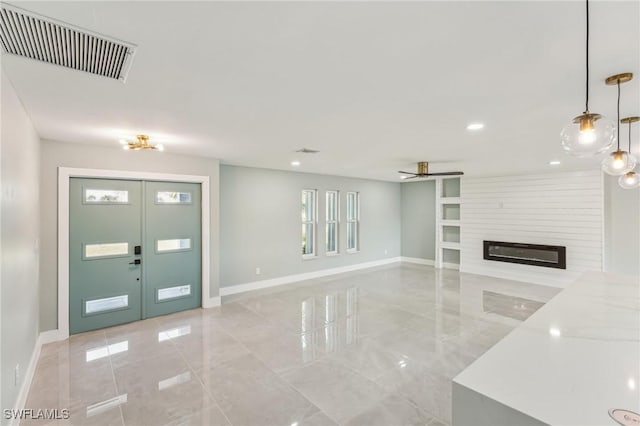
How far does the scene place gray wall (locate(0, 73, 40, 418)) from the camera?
2045mm

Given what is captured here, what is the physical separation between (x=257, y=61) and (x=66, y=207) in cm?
377

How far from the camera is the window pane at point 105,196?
418 cm

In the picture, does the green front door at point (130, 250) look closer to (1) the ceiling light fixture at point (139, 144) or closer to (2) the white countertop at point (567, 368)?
(1) the ceiling light fixture at point (139, 144)

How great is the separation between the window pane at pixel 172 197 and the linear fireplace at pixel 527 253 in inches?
274

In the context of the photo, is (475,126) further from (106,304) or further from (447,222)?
(447,222)

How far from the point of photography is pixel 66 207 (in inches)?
156

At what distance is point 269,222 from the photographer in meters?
6.54

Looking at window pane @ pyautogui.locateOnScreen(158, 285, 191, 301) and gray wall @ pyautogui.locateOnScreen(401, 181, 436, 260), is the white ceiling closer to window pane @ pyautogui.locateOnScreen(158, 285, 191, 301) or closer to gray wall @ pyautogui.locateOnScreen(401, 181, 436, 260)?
window pane @ pyautogui.locateOnScreen(158, 285, 191, 301)

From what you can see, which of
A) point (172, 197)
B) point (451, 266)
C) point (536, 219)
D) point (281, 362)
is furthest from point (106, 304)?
point (536, 219)

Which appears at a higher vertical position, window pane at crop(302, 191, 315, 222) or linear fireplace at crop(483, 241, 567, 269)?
window pane at crop(302, 191, 315, 222)

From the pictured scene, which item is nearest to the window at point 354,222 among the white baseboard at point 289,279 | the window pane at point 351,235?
the window pane at point 351,235

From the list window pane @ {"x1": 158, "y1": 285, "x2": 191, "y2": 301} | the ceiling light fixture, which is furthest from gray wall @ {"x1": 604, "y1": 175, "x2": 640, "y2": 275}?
the ceiling light fixture

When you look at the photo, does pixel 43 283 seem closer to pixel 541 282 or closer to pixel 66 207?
pixel 66 207

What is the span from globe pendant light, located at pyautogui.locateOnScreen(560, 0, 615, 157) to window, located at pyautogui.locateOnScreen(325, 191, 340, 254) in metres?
6.22
